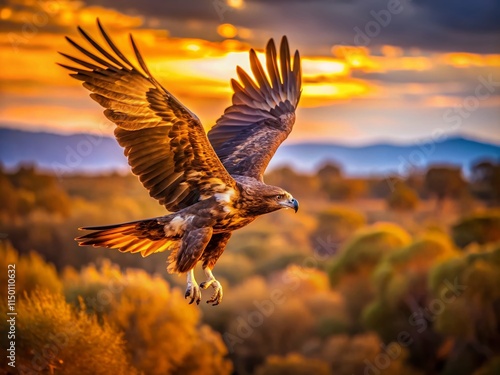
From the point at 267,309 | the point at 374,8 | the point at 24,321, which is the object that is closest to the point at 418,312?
the point at 267,309

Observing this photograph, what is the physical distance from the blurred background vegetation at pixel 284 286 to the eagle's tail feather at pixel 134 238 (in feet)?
10.9

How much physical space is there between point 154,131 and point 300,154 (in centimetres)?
6687

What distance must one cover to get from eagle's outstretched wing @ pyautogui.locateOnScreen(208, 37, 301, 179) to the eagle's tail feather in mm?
1881

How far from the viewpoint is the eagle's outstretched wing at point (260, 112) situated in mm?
13242

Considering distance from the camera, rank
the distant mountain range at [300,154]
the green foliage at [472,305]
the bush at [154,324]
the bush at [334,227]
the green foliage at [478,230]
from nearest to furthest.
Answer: the bush at [154,324] < the green foliage at [472,305] < the distant mountain range at [300,154] < the green foliage at [478,230] < the bush at [334,227]

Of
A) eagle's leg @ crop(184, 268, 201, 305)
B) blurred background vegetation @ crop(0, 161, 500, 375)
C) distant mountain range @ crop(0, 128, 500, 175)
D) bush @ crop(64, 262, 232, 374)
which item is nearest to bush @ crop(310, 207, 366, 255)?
blurred background vegetation @ crop(0, 161, 500, 375)

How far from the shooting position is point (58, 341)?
14.5 m

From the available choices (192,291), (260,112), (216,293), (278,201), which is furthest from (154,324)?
(278,201)

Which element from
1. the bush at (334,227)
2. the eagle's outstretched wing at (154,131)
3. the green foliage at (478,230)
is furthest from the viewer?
the bush at (334,227)

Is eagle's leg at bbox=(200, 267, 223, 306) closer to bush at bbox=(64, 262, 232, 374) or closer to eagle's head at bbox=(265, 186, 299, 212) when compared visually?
eagle's head at bbox=(265, 186, 299, 212)

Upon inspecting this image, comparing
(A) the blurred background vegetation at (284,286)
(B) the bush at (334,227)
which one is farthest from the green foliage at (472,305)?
(B) the bush at (334,227)

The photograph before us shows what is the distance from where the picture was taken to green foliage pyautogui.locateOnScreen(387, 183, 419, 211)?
7069 centimetres

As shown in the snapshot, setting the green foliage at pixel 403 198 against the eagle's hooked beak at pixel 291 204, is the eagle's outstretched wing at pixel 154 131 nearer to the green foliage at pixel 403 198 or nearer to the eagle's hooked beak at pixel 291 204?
the eagle's hooked beak at pixel 291 204

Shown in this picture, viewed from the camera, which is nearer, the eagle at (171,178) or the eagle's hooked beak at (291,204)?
the eagle at (171,178)
